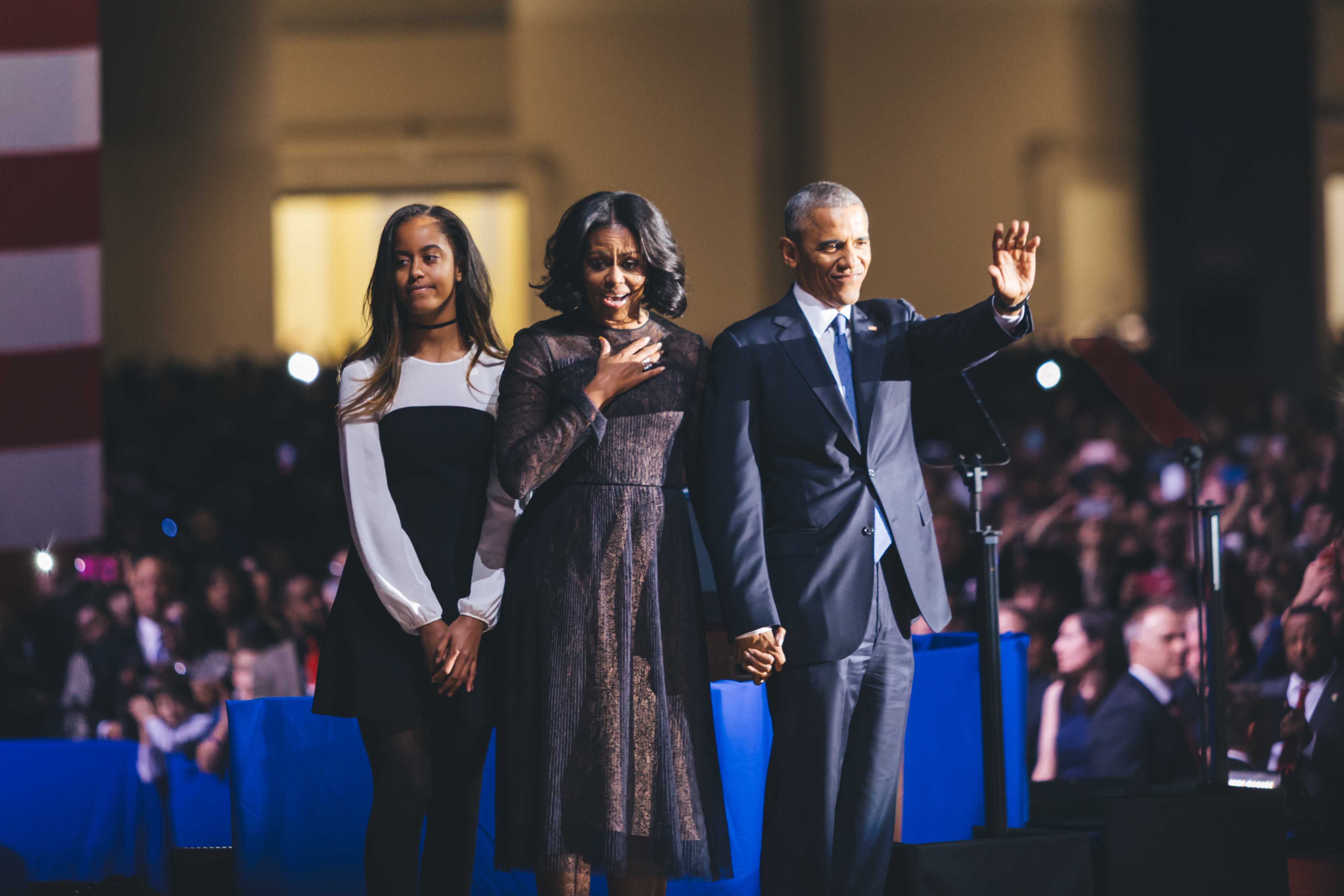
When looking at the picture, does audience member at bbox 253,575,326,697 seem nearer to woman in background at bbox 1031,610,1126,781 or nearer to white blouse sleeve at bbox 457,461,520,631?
woman in background at bbox 1031,610,1126,781

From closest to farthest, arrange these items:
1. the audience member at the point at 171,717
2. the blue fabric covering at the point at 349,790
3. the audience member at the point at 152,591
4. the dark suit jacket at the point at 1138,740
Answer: the blue fabric covering at the point at 349,790 < the dark suit jacket at the point at 1138,740 < the audience member at the point at 171,717 < the audience member at the point at 152,591

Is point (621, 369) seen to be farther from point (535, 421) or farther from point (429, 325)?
point (429, 325)

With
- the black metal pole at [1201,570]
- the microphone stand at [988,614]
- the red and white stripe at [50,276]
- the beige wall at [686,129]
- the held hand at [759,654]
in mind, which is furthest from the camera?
the beige wall at [686,129]

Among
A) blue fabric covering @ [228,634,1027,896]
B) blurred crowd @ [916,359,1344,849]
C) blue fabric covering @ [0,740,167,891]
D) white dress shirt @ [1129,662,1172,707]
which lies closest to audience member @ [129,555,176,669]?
blue fabric covering @ [0,740,167,891]

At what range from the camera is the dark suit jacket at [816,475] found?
7.25 ft

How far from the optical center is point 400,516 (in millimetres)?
2180

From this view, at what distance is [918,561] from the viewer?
2.29m

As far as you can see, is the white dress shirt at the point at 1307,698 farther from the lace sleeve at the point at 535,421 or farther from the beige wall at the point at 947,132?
the beige wall at the point at 947,132

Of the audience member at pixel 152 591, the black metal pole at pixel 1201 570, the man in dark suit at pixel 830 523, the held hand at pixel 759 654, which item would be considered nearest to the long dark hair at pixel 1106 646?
the black metal pole at pixel 1201 570

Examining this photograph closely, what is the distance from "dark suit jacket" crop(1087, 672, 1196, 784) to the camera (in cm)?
390

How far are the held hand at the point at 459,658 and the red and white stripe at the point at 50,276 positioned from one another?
5.58 feet

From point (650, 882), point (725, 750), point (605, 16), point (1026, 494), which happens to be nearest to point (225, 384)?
point (1026, 494)

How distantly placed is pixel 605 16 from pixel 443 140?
1567 mm

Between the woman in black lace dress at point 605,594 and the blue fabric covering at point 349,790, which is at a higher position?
the woman in black lace dress at point 605,594
